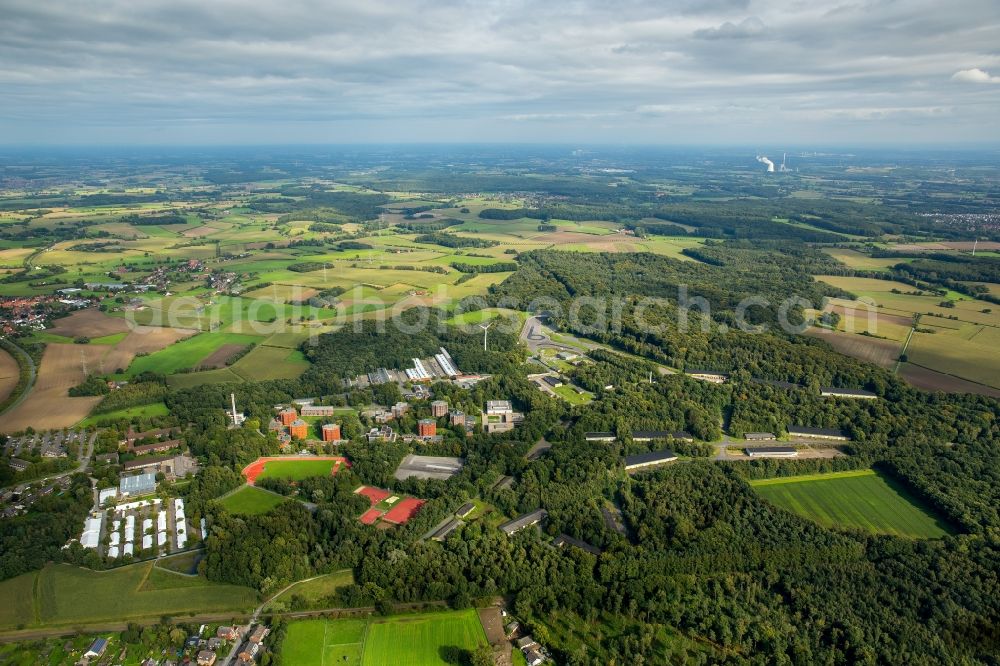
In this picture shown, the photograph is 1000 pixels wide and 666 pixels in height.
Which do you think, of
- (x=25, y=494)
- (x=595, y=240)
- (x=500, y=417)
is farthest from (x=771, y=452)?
(x=595, y=240)

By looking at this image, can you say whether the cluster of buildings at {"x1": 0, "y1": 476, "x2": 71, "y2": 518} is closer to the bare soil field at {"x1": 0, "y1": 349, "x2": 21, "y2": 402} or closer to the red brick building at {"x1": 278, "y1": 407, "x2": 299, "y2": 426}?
the red brick building at {"x1": 278, "y1": 407, "x2": 299, "y2": 426}

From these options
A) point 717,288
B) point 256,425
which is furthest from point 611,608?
point 717,288

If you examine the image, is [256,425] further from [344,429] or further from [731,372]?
[731,372]

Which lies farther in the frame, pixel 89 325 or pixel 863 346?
pixel 89 325

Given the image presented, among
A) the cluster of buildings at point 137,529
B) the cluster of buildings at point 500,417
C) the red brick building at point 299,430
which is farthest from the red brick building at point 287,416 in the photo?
the cluster of buildings at point 500,417

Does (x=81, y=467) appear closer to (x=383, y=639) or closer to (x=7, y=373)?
(x=7, y=373)

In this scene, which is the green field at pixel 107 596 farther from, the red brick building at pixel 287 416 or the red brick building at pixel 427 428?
the red brick building at pixel 427 428
